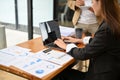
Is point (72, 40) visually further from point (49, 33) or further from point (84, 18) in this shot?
point (84, 18)

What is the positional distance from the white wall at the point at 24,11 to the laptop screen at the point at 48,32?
2359 millimetres

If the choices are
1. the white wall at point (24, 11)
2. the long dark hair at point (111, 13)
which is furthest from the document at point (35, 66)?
the white wall at point (24, 11)

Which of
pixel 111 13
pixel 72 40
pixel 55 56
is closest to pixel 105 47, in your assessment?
pixel 111 13

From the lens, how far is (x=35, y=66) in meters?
1.41

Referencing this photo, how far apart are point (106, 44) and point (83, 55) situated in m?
0.19

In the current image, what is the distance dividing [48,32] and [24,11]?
2.67m

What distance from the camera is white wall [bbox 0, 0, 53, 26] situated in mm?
4293

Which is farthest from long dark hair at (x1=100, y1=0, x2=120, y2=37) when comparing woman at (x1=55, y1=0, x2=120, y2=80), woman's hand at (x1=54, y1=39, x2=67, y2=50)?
woman's hand at (x1=54, y1=39, x2=67, y2=50)

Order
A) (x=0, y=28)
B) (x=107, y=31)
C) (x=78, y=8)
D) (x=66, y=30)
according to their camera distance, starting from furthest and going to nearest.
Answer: (x=0, y=28) < (x=78, y=8) < (x=66, y=30) < (x=107, y=31)

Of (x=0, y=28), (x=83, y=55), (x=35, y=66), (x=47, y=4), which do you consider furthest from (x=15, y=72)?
(x=47, y=4)

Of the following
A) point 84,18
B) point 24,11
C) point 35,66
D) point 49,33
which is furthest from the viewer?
point 24,11

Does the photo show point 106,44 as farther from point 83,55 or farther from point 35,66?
point 35,66

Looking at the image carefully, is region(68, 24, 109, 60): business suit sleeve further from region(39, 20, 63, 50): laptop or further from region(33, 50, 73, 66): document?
region(39, 20, 63, 50): laptop

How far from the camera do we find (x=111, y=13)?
1298 millimetres
